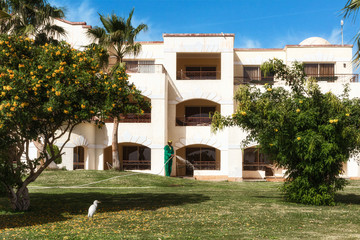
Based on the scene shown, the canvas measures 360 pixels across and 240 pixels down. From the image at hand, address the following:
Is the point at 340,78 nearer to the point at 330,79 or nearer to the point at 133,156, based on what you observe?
the point at 330,79

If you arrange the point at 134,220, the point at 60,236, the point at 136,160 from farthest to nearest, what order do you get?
1. the point at 136,160
2. the point at 134,220
3. the point at 60,236

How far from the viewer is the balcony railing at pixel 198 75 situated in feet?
104

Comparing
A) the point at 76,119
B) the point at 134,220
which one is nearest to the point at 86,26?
the point at 76,119

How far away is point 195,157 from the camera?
3275cm

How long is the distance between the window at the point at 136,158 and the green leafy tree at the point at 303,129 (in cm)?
1694

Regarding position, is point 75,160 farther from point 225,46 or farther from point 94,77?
point 94,77

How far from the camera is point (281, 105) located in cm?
1428

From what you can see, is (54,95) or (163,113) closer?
(54,95)

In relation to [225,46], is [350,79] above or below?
below

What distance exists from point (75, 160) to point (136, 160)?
4.48 metres

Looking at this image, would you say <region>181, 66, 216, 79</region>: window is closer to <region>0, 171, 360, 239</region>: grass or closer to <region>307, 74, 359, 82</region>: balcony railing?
<region>307, 74, 359, 82</region>: balcony railing

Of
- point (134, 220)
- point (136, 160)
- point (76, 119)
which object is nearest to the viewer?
point (134, 220)

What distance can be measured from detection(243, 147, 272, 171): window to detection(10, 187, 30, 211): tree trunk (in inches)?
785

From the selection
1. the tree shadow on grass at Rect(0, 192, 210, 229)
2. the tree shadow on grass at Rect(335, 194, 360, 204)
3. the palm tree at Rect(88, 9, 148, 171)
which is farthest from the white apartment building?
the tree shadow on grass at Rect(335, 194, 360, 204)
